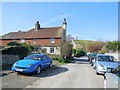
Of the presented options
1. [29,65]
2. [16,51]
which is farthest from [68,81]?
[16,51]

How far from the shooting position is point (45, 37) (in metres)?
42.7

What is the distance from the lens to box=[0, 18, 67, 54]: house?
41.3 meters

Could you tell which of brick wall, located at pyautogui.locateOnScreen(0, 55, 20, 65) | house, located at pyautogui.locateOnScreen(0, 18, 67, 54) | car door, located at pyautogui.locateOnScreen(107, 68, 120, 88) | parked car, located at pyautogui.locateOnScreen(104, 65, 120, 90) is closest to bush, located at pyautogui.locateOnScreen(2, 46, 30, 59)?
brick wall, located at pyautogui.locateOnScreen(0, 55, 20, 65)

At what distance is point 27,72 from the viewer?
12539 mm

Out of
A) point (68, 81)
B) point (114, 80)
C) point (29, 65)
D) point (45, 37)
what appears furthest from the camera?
point (45, 37)

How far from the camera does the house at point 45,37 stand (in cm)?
4131

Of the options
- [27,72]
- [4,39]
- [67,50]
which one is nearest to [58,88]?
[27,72]

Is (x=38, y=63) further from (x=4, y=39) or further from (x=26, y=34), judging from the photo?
(x=4, y=39)

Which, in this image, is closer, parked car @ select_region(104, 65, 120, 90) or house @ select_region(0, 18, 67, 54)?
parked car @ select_region(104, 65, 120, 90)

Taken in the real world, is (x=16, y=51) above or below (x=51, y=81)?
above

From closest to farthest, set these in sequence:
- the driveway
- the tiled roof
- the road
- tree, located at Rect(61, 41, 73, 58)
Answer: the road → the driveway → tree, located at Rect(61, 41, 73, 58) → the tiled roof

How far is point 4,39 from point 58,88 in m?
41.3

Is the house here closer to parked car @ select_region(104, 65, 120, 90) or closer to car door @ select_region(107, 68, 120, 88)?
parked car @ select_region(104, 65, 120, 90)

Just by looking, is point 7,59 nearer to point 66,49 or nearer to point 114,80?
point 114,80
